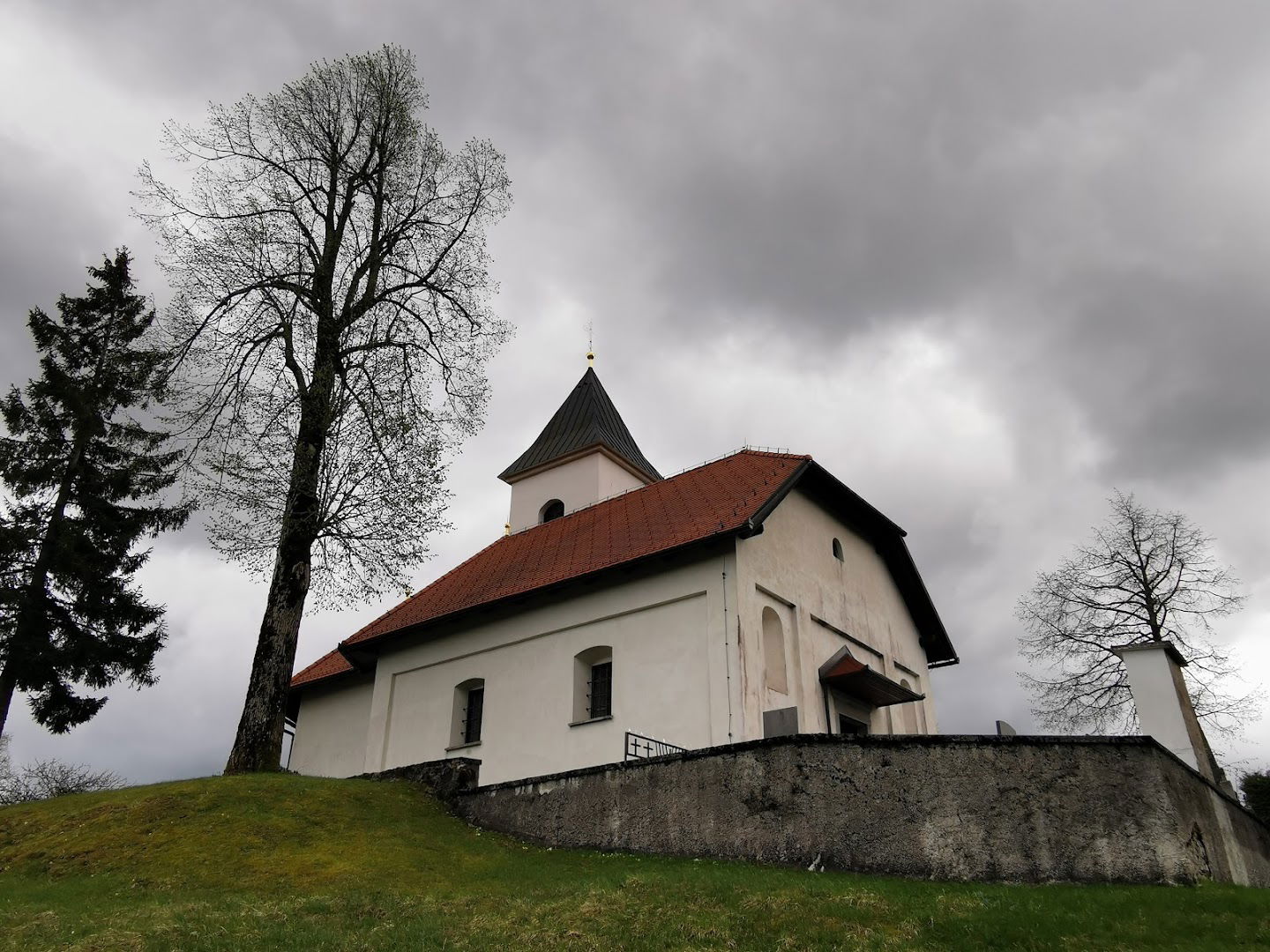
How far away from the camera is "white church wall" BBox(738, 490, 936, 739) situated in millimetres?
16875

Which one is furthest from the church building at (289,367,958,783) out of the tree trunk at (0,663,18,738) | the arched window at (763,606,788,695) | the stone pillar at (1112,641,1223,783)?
the tree trunk at (0,663,18,738)

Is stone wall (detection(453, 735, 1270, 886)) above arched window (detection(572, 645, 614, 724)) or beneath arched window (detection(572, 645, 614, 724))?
beneath

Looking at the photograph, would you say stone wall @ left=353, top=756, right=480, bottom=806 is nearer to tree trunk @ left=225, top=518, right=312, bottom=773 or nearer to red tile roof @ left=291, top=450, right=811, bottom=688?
tree trunk @ left=225, top=518, right=312, bottom=773

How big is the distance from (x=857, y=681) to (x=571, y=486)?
12285 mm

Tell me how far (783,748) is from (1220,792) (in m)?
5.38

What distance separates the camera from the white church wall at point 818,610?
1688 centimetres

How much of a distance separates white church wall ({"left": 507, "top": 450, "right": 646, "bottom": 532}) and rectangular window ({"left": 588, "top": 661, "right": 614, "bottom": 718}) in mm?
9481

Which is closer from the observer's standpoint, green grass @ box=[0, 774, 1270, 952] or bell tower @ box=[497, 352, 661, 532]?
green grass @ box=[0, 774, 1270, 952]

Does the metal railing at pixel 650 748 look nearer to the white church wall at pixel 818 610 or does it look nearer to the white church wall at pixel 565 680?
the white church wall at pixel 565 680

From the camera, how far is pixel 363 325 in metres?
20.2

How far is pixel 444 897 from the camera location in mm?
9953

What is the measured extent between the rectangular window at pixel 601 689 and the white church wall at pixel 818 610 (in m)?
2.95

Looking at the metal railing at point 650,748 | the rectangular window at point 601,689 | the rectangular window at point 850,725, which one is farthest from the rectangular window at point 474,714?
the rectangular window at point 850,725

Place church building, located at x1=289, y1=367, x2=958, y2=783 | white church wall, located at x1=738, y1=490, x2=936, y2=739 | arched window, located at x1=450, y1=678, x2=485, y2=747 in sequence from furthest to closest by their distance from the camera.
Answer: arched window, located at x1=450, y1=678, x2=485, y2=747 < white church wall, located at x1=738, y1=490, x2=936, y2=739 < church building, located at x1=289, y1=367, x2=958, y2=783
